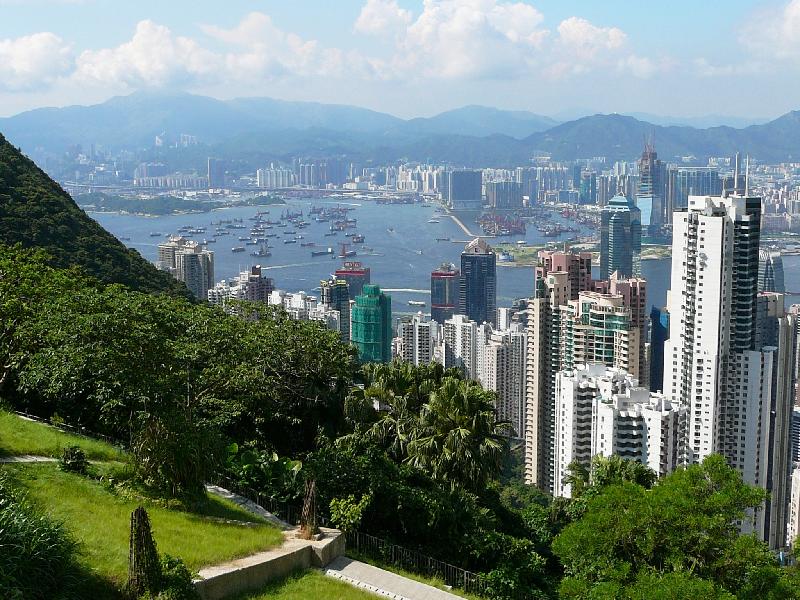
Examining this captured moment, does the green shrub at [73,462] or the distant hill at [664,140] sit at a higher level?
the distant hill at [664,140]

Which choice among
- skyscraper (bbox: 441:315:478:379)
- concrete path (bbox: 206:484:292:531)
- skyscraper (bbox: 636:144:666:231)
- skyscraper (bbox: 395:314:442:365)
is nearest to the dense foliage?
concrete path (bbox: 206:484:292:531)

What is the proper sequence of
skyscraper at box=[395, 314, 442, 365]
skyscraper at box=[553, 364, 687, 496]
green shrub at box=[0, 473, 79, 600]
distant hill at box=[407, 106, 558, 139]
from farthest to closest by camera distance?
distant hill at box=[407, 106, 558, 139], skyscraper at box=[395, 314, 442, 365], skyscraper at box=[553, 364, 687, 496], green shrub at box=[0, 473, 79, 600]

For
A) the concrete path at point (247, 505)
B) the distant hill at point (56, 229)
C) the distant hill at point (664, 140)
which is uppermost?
the distant hill at point (664, 140)

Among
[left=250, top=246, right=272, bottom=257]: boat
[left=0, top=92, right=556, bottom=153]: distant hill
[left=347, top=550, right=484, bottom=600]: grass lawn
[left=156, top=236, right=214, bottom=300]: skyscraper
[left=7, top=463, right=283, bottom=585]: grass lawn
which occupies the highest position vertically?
[left=0, top=92, right=556, bottom=153]: distant hill

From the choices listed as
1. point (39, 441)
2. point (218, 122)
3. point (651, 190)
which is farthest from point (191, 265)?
point (218, 122)

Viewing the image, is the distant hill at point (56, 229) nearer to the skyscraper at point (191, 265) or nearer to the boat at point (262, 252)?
the skyscraper at point (191, 265)

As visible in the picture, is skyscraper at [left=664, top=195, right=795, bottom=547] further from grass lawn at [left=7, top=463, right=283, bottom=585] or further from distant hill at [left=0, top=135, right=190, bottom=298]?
grass lawn at [left=7, top=463, right=283, bottom=585]

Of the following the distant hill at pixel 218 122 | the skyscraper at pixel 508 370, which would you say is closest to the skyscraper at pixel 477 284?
the skyscraper at pixel 508 370

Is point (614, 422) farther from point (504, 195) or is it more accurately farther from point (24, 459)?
point (504, 195)
